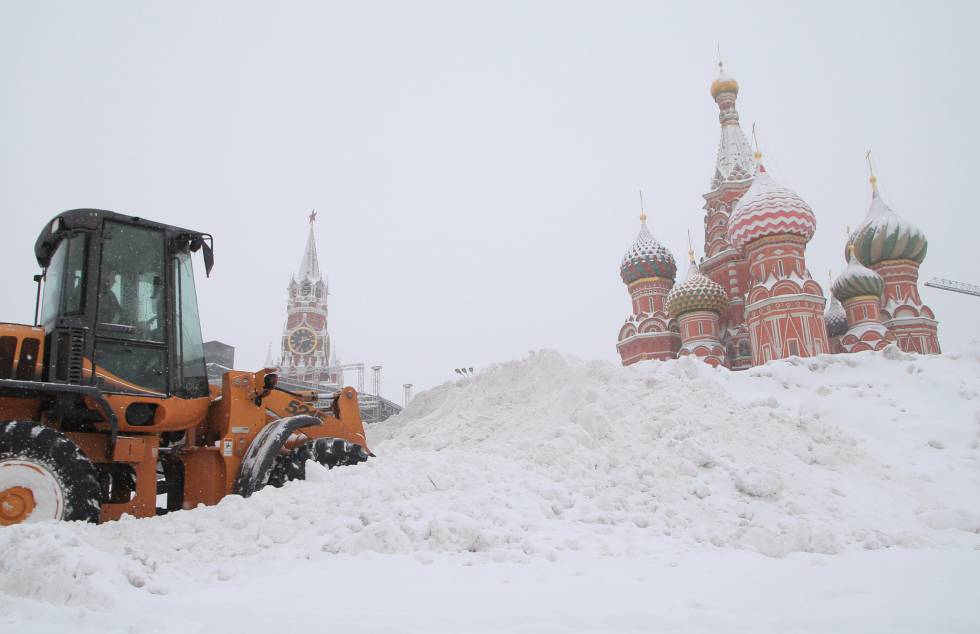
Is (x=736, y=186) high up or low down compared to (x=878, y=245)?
up

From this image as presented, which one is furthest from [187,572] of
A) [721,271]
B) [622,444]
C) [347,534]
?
[721,271]

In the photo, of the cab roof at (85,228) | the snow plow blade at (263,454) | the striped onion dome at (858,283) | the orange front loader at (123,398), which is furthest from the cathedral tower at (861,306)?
the cab roof at (85,228)

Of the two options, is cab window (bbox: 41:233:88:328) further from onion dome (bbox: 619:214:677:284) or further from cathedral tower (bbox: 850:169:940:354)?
cathedral tower (bbox: 850:169:940:354)

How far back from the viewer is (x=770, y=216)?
2666 centimetres

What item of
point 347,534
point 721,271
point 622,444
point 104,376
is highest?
point 721,271

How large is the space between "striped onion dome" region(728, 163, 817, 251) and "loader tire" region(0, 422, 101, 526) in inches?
1046

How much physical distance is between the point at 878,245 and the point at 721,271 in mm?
7615

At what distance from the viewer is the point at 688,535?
5.55 meters

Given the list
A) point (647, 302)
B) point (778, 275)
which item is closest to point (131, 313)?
point (778, 275)

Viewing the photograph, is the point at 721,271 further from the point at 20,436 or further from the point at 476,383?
the point at 20,436

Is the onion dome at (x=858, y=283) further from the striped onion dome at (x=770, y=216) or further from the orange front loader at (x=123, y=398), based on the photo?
the orange front loader at (x=123, y=398)

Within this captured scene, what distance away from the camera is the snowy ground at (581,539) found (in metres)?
3.45

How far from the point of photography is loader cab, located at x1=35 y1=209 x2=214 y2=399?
5164 millimetres

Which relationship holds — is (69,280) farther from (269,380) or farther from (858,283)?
(858,283)
